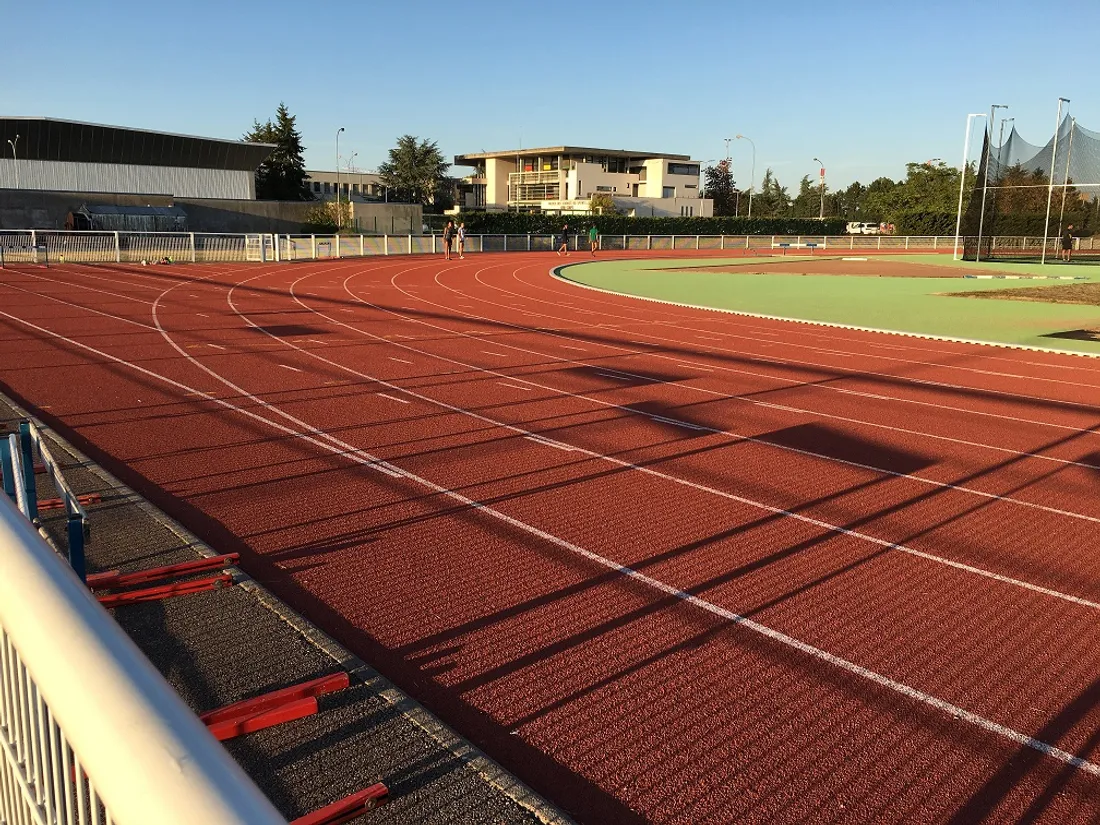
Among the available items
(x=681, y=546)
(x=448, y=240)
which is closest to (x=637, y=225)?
(x=448, y=240)

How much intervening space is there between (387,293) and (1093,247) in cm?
4814

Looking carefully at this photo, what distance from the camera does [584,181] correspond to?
9950cm

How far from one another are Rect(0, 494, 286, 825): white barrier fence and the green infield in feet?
62.2

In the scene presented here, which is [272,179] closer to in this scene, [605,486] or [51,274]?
[51,274]

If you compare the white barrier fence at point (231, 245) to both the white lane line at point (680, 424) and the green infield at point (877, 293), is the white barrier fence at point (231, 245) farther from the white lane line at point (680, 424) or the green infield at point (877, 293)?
the white lane line at point (680, 424)

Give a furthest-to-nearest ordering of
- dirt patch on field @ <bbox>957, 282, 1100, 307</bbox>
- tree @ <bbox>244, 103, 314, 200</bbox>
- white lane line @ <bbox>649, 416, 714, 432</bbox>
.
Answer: tree @ <bbox>244, 103, 314, 200</bbox> → dirt patch on field @ <bbox>957, 282, 1100, 307</bbox> → white lane line @ <bbox>649, 416, 714, 432</bbox>

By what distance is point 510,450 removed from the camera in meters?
9.30

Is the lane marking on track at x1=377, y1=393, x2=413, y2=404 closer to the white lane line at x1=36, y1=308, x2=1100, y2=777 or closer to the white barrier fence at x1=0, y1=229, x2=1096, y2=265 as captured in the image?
the white lane line at x1=36, y1=308, x2=1100, y2=777

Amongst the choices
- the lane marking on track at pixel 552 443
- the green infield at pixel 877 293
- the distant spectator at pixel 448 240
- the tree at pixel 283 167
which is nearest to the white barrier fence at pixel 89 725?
the lane marking on track at pixel 552 443

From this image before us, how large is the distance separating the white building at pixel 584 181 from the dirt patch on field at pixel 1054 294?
2631 inches

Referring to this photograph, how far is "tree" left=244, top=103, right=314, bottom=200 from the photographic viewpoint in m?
87.8

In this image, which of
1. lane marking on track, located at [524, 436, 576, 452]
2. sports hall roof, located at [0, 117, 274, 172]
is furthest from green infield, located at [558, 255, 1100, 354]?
sports hall roof, located at [0, 117, 274, 172]

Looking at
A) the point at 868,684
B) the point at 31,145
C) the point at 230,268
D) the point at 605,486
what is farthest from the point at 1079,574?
the point at 31,145

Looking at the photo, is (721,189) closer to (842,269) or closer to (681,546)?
(842,269)
